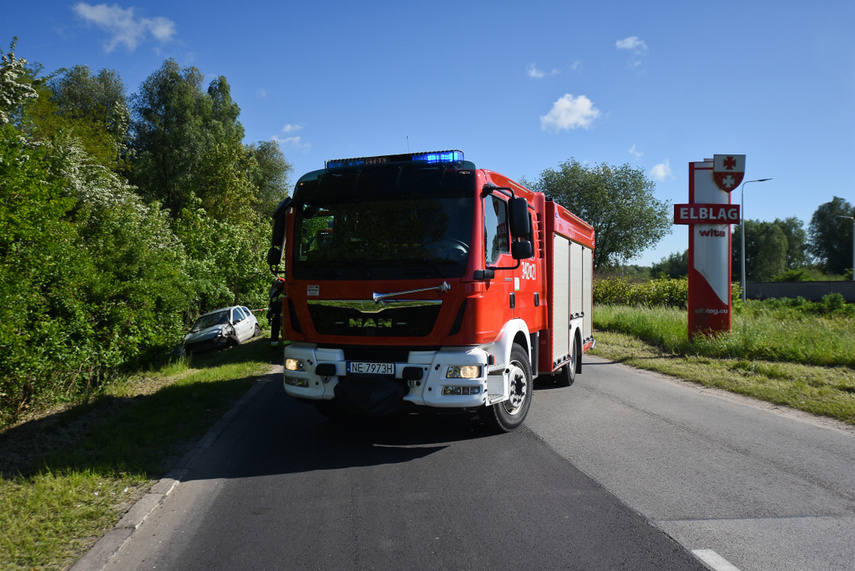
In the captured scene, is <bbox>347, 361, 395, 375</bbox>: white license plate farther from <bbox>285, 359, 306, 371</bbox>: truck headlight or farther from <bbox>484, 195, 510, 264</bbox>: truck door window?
<bbox>484, 195, 510, 264</bbox>: truck door window

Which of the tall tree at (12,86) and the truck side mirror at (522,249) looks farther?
the tall tree at (12,86)

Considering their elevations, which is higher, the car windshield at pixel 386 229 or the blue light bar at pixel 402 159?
the blue light bar at pixel 402 159

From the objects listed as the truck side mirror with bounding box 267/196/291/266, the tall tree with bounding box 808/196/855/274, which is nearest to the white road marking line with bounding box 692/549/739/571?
the truck side mirror with bounding box 267/196/291/266

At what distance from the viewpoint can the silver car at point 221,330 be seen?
19.0 meters

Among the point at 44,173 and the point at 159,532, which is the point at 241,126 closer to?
the point at 44,173

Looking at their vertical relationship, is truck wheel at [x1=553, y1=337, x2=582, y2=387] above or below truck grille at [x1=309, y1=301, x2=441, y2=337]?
below

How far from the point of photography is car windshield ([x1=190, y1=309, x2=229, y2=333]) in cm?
2020

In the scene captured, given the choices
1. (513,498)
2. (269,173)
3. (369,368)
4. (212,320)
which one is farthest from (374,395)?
(269,173)

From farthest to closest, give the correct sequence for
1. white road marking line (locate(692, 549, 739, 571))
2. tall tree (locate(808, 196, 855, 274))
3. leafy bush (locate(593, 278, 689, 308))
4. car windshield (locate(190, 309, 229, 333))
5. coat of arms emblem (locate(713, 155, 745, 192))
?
tall tree (locate(808, 196, 855, 274)), leafy bush (locate(593, 278, 689, 308)), car windshield (locate(190, 309, 229, 333)), coat of arms emblem (locate(713, 155, 745, 192)), white road marking line (locate(692, 549, 739, 571))

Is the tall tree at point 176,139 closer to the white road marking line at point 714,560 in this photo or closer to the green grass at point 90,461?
the green grass at point 90,461

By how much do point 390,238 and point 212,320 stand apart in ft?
53.3

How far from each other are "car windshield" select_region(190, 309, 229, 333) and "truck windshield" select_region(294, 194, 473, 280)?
14.9m

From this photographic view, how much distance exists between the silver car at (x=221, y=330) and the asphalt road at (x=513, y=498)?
1257cm

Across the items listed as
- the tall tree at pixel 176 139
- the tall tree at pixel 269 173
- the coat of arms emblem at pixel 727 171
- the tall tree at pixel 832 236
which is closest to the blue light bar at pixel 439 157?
the coat of arms emblem at pixel 727 171
